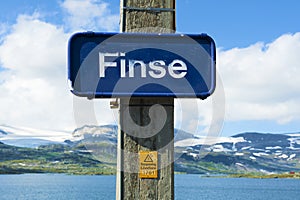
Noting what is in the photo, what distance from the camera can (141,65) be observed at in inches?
110

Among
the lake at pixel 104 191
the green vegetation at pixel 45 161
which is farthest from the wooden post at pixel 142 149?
the green vegetation at pixel 45 161

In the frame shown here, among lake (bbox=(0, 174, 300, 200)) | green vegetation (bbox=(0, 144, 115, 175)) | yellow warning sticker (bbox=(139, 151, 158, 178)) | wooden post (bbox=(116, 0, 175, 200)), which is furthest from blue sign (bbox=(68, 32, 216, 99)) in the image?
green vegetation (bbox=(0, 144, 115, 175))

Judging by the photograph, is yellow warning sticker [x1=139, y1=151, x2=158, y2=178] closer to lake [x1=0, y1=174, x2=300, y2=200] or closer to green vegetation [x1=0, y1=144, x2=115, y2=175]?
lake [x1=0, y1=174, x2=300, y2=200]

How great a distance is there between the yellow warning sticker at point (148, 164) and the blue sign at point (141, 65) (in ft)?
0.98

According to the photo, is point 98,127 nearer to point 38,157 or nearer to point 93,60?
point 93,60

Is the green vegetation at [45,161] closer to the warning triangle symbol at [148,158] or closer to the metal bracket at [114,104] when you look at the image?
the metal bracket at [114,104]

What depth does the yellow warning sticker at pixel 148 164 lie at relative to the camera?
2805 millimetres

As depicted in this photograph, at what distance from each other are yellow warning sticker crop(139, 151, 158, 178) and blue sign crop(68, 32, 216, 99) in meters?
0.30

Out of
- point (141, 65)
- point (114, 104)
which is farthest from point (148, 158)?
point (141, 65)

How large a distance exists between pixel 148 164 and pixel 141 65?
0.50 m

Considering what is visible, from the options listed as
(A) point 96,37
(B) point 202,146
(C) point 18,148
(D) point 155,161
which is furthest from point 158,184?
(C) point 18,148

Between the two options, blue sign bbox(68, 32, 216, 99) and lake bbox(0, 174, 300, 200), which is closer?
blue sign bbox(68, 32, 216, 99)

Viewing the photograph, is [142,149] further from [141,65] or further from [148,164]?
[141,65]

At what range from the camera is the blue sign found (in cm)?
276
